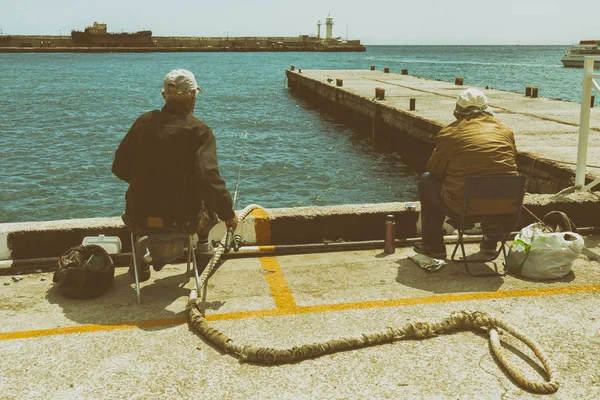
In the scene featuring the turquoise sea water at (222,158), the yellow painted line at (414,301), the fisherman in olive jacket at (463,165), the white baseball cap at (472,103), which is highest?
the white baseball cap at (472,103)

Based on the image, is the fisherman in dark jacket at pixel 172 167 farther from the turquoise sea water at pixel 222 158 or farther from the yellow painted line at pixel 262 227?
the turquoise sea water at pixel 222 158

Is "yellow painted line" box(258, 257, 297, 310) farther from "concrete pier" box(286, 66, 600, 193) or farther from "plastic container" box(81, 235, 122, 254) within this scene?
"concrete pier" box(286, 66, 600, 193)

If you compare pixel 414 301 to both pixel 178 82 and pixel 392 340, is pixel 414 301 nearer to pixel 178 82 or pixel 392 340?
pixel 392 340

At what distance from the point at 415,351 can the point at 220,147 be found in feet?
66.5

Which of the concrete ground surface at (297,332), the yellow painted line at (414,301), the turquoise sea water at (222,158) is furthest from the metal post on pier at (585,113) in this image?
the turquoise sea water at (222,158)

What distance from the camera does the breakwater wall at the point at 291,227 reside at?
Answer: 5535 millimetres

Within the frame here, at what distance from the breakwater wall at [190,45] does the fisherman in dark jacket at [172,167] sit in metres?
138

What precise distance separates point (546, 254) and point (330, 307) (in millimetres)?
1984

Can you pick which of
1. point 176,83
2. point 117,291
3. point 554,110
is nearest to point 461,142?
point 176,83

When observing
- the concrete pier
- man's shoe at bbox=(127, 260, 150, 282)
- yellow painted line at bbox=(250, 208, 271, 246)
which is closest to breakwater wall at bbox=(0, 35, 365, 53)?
the concrete pier

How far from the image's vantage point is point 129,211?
15.5 feet

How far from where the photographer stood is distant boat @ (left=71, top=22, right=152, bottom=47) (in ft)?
445

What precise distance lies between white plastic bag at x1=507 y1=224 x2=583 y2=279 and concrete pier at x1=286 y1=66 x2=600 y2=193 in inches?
157

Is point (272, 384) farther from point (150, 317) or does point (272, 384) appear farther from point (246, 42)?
point (246, 42)
